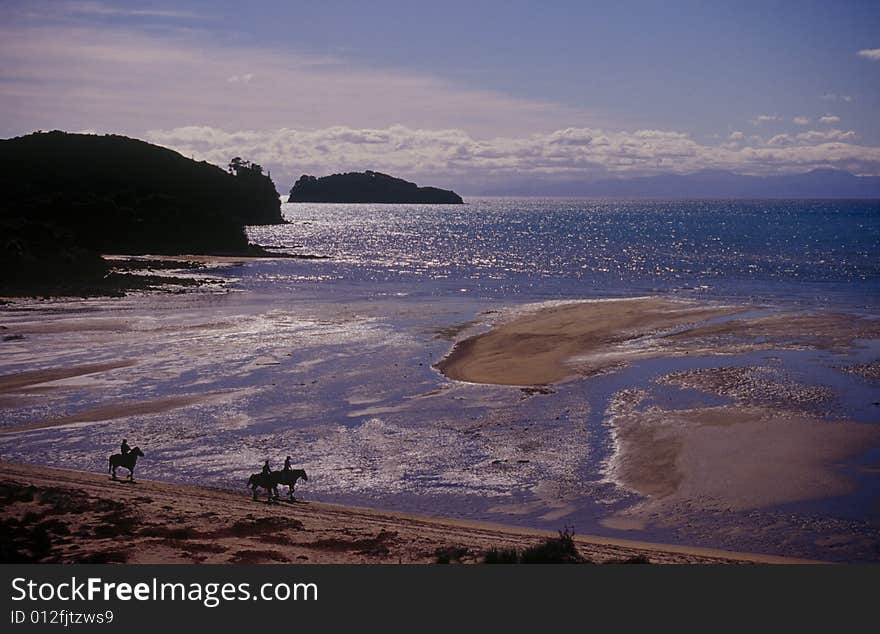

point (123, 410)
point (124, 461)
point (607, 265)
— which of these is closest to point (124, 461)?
point (124, 461)

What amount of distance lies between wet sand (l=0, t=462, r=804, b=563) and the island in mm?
43359

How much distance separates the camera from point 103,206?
3831 inches

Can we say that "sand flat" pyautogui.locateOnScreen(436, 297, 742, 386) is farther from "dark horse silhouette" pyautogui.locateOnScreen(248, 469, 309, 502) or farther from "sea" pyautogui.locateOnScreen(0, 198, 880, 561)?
"dark horse silhouette" pyautogui.locateOnScreen(248, 469, 309, 502)

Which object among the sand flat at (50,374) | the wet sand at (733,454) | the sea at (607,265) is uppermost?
the sea at (607,265)

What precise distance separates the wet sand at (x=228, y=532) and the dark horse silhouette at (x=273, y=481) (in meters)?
0.41

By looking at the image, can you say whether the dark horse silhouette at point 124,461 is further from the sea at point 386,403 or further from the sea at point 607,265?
the sea at point 607,265

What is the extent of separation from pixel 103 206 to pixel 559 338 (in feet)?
245

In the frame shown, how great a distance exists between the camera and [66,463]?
20328 mm

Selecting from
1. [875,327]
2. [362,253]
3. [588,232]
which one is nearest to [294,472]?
[875,327]

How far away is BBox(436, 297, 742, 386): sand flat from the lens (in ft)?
105

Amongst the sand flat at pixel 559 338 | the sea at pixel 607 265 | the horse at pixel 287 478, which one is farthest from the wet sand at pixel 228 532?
the sea at pixel 607 265

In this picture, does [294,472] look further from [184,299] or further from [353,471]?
[184,299]

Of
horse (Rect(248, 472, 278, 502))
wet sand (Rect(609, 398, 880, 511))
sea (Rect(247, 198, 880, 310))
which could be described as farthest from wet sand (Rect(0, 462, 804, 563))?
sea (Rect(247, 198, 880, 310))

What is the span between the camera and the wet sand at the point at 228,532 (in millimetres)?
13156
